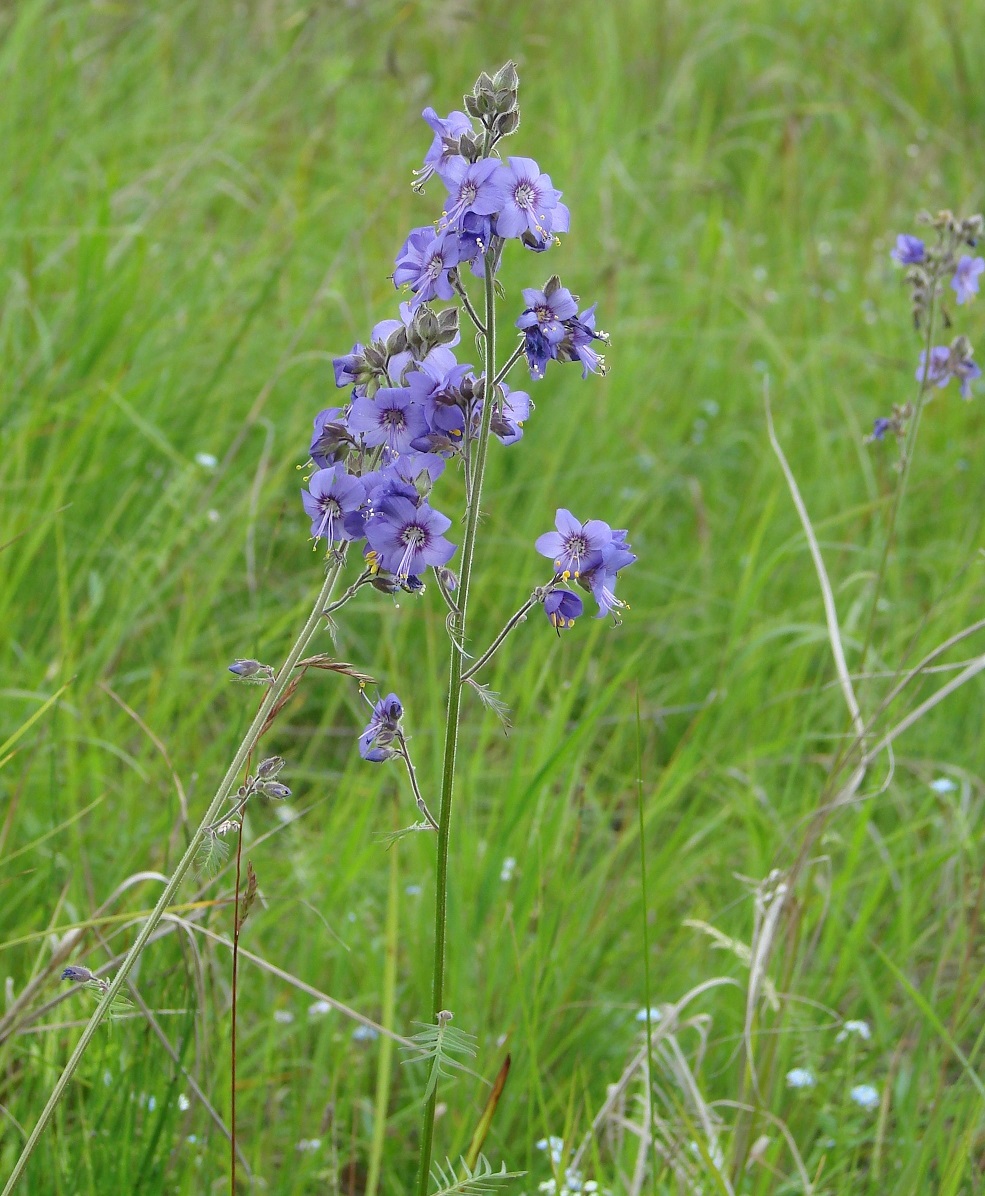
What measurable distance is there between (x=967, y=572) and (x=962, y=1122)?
1850 millimetres

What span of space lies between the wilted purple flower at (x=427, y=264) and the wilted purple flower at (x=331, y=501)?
0.21 m

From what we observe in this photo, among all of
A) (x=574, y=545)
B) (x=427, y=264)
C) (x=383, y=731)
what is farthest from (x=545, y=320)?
(x=383, y=731)

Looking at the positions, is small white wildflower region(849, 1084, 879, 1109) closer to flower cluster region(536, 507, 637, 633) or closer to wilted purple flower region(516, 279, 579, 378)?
flower cluster region(536, 507, 637, 633)

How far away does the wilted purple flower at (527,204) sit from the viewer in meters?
1.33

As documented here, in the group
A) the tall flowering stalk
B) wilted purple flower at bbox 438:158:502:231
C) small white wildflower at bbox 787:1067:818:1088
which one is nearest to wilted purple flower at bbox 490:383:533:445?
the tall flowering stalk

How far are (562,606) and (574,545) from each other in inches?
3.1

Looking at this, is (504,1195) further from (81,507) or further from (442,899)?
(81,507)

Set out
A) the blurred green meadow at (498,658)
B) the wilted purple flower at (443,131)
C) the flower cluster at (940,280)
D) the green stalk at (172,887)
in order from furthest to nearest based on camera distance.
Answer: the flower cluster at (940,280) < the blurred green meadow at (498,658) < the wilted purple flower at (443,131) < the green stalk at (172,887)

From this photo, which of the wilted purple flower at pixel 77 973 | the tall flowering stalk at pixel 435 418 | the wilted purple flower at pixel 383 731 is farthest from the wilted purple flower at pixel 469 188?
the wilted purple flower at pixel 77 973

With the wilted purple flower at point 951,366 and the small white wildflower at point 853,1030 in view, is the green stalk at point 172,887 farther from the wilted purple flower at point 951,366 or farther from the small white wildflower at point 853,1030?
the wilted purple flower at point 951,366

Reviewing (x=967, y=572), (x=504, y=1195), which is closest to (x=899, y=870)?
(x=967, y=572)

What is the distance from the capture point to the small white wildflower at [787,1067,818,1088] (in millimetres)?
2178

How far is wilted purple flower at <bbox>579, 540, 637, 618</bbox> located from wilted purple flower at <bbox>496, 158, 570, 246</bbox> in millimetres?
362

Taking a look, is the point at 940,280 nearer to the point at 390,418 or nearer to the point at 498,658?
the point at 498,658
